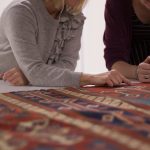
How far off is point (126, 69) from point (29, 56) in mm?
451

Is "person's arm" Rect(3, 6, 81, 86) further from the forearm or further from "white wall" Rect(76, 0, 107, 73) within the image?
"white wall" Rect(76, 0, 107, 73)

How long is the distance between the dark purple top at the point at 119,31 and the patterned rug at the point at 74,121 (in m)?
0.56

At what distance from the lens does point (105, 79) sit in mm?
1204

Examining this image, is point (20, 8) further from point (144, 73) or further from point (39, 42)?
point (144, 73)

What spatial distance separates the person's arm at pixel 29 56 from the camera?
123 cm

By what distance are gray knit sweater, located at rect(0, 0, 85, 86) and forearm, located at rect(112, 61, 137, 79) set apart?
0.65ft

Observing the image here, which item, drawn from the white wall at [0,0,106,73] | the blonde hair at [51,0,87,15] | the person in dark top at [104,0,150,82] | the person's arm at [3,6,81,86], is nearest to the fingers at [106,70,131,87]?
the person's arm at [3,6,81,86]

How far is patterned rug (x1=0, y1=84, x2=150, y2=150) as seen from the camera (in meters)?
0.53

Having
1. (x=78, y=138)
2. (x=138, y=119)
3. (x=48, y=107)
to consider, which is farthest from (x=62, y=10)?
(x=78, y=138)

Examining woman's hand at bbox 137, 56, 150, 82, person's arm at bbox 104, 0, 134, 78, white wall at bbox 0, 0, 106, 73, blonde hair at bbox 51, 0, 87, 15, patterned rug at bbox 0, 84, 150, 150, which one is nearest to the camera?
patterned rug at bbox 0, 84, 150, 150

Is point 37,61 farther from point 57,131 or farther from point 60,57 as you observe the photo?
point 57,131

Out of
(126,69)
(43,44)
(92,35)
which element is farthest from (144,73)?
(92,35)

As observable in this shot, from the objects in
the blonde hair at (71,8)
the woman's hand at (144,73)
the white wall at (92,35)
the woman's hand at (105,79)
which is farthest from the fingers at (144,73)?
the white wall at (92,35)

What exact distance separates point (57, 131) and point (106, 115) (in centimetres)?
14
